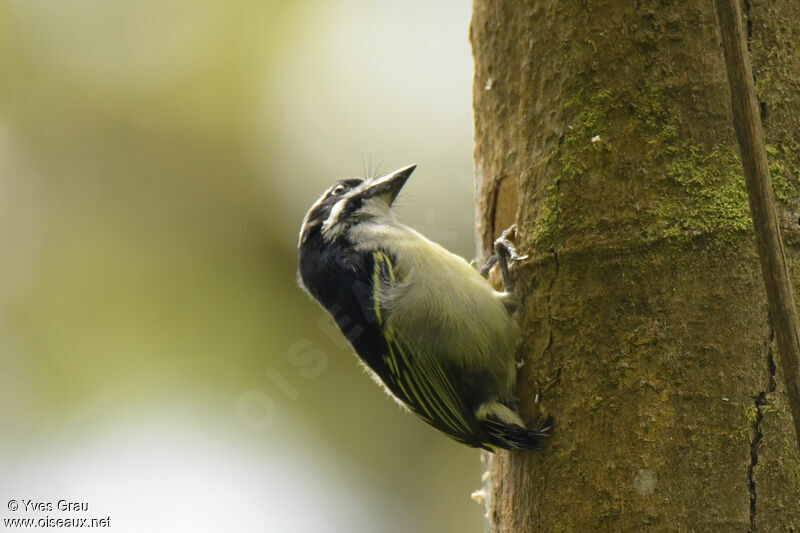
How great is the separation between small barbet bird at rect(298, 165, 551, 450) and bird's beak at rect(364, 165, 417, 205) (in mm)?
300

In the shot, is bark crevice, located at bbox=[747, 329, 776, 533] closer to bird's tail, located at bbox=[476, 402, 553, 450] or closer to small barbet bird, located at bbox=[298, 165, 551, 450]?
bird's tail, located at bbox=[476, 402, 553, 450]

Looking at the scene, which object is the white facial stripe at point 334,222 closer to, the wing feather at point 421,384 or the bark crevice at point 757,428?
the wing feather at point 421,384

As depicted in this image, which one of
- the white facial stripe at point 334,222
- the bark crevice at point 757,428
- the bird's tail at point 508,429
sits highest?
the white facial stripe at point 334,222

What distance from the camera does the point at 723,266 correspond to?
2684mm

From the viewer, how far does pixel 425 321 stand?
398 centimetres

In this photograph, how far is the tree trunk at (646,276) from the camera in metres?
2.55

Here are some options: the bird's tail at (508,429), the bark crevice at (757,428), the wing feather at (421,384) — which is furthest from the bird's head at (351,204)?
the bark crevice at (757,428)

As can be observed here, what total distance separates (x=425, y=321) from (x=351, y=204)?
3.52 ft

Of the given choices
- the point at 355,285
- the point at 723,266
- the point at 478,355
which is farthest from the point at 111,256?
the point at 723,266

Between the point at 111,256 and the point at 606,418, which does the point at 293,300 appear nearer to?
the point at 111,256

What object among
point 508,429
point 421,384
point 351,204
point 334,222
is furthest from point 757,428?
point 351,204

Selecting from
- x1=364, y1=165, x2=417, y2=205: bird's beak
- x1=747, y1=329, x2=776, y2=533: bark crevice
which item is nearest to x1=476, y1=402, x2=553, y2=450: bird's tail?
x1=747, y1=329, x2=776, y2=533: bark crevice

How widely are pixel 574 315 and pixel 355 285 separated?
139 cm

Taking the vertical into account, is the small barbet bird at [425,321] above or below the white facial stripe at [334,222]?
below
